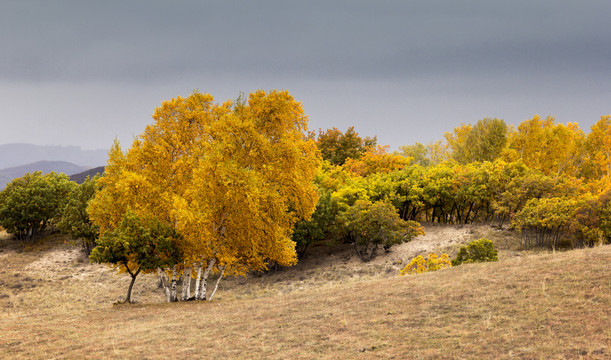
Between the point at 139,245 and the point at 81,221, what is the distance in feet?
106

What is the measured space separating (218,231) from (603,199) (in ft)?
102

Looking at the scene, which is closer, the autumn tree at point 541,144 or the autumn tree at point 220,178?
the autumn tree at point 220,178

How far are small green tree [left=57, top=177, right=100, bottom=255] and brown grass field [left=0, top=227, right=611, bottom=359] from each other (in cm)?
2917

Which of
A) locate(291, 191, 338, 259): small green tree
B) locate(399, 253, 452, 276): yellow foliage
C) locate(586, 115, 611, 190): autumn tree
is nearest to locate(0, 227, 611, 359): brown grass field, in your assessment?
locate(399, 253, 452, 276): yellow foliage

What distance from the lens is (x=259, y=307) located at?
17328 millimetres

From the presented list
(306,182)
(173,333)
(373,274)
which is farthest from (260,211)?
(373,274)

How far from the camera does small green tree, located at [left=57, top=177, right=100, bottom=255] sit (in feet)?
152

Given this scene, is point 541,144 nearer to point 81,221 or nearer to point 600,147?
point 600,147

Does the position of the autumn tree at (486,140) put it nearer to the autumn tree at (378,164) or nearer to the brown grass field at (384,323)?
the autumn tree at (378,164)

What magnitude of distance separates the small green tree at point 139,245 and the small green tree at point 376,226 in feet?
72.5

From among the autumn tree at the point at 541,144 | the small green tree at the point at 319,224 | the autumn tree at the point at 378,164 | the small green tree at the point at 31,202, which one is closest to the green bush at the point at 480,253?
the small green tree at the point at 319,224

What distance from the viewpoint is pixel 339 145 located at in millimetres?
75750

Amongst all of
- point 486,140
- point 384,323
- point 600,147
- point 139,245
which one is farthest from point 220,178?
point 600,147

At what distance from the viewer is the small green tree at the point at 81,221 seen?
46.5 metres
